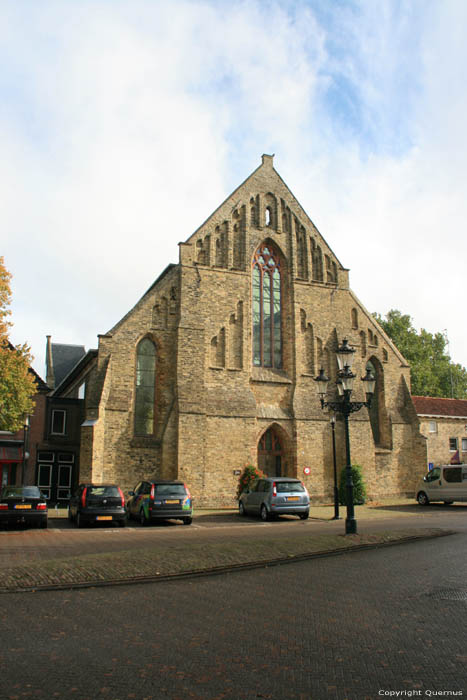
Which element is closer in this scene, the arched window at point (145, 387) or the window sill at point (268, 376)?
the arched window at point (145, 387)

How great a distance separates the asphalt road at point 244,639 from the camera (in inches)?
187

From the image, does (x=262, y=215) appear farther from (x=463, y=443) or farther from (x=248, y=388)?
(x=463, y=443)

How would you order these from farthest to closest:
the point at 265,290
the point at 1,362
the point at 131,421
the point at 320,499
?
the point at 265,290 → the point at 320,499 → the point at 131,421 → the point at 1,362

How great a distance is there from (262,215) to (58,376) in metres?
22.7

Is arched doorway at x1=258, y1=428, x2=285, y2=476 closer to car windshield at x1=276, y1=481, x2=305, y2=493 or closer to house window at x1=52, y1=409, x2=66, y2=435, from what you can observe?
car windshield at x1=276, y1=481, x2=305, y2=493

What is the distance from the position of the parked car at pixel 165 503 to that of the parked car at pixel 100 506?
3.24 feet

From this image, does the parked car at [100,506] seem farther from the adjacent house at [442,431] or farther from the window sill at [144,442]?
the adjacent house at [442,431]

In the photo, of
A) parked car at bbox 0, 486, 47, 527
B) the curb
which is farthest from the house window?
the curb

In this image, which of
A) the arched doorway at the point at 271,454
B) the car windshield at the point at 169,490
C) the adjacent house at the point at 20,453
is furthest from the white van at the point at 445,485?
the adjacent house at the point at 20,453

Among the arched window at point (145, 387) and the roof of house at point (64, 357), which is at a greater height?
the roof of house at point (64, 357)

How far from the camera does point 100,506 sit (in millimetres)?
18875

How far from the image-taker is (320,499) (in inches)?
1162

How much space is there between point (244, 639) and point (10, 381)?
52.7 ft

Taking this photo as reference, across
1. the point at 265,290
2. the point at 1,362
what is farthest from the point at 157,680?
the point at 265,290
